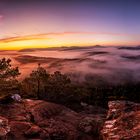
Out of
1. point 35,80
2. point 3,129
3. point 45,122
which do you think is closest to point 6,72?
point 35,80

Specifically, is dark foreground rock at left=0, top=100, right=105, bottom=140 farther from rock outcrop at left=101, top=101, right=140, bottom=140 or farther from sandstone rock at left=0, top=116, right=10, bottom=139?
rock outcrop at left=101, top=101, right=140, bottom=140

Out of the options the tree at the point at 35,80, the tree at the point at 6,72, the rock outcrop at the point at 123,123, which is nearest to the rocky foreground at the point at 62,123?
the rock outcrop at the point at 123,123

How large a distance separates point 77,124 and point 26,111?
29.1 feet

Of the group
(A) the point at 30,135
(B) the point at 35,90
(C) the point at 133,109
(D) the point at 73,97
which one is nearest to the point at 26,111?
(A) the point at 30,135

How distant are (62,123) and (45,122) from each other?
2955 millimetres

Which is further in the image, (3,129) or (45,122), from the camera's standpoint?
(45,122)

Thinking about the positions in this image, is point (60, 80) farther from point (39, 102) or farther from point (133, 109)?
point (133, 109)

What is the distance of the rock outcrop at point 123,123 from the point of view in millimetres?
33078

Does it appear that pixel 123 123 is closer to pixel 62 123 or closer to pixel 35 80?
pixel 62 123

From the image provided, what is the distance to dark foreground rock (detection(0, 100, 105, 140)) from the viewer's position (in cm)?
4516

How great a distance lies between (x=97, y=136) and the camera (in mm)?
51375

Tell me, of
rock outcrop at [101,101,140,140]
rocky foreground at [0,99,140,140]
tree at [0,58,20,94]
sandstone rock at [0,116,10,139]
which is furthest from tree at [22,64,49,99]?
sandstone rock at [0,116,10,139]

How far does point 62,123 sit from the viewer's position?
174 ft

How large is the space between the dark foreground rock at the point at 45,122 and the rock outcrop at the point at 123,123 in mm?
7264
